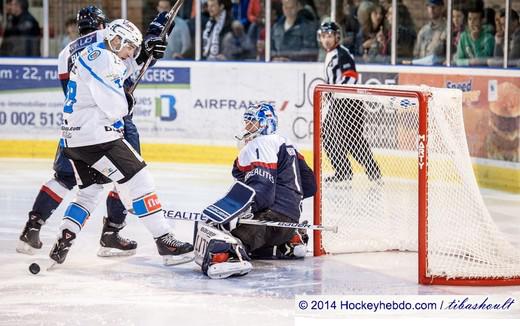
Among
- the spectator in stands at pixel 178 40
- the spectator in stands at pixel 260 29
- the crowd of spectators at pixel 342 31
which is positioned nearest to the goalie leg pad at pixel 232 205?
the crowd of spectators at pixel 342 31

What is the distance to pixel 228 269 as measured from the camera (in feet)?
18.1

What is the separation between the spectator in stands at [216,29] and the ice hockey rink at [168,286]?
342 cm

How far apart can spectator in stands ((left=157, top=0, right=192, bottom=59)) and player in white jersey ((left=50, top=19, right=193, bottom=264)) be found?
4.60m

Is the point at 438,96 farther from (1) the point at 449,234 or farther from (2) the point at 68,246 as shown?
(2) the point at 68,246

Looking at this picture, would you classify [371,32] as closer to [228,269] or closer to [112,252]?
[112,252]

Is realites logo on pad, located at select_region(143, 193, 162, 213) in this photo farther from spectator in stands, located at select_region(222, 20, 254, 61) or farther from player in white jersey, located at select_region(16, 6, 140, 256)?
spectator in stands, located at select_region(222, 20, 254, 61)

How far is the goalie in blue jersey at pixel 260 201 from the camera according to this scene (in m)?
5.53

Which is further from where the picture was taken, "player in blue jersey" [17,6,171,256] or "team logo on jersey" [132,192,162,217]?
"player in blue jersey" [17,6,171,256]

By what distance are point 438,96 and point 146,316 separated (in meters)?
1.63

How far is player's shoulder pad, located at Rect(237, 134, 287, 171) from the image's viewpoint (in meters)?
5.70

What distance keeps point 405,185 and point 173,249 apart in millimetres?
1491

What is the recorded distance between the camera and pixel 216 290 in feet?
17.5

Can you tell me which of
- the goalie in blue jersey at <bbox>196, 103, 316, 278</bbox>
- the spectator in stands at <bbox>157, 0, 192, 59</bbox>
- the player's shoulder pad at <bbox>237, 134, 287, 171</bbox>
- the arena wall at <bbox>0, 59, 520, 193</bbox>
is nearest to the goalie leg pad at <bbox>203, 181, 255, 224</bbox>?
the goalie in blue jersey at <bbox>196, 103, 316, 278</bbox>

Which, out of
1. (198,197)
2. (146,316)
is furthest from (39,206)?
(198,197)
